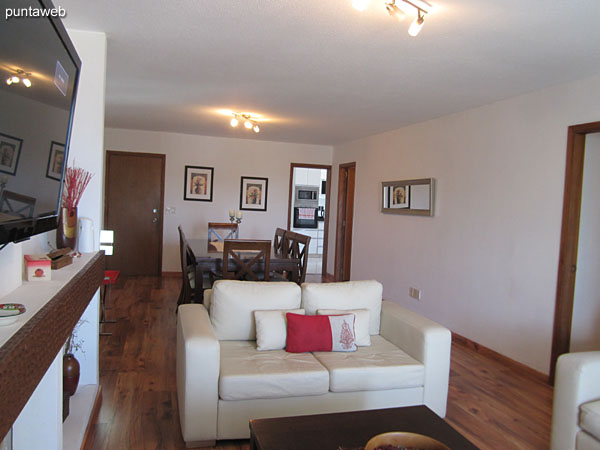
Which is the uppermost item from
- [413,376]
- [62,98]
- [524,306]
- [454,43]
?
[454,43]

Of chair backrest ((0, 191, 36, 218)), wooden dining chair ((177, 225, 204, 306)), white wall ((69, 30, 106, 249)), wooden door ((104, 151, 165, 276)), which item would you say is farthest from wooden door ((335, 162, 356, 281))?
chair backrest ((0, 191, 36, 218))

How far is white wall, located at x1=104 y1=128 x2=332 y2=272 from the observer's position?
7.14 meters

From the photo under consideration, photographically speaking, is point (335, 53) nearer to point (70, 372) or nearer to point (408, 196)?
point (70, 372)

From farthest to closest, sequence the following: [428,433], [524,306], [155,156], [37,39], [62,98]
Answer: [155,156] → [524,306] → [428,433] → [62,98] → [37,39]

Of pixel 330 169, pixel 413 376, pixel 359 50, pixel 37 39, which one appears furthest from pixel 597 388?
pixel 330 169

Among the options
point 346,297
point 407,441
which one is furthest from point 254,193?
point 407,441

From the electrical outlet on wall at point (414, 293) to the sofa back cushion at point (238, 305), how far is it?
106 inches

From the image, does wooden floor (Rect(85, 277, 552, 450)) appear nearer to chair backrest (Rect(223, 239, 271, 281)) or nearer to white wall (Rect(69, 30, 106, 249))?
chair backrest (Rect(223, 239, 271, 281))

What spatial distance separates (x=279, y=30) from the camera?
2.65 meters

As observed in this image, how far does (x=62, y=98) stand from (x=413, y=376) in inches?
90.7

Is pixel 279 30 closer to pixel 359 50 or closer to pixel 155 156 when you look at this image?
pixel 359 50

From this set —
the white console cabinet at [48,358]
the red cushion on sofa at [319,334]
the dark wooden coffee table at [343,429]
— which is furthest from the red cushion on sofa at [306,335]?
the white console cabinet at [48,358]

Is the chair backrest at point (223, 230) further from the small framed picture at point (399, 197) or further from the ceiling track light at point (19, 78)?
the ceiling track light at point (19, 78)

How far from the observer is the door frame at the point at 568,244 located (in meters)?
3.41
